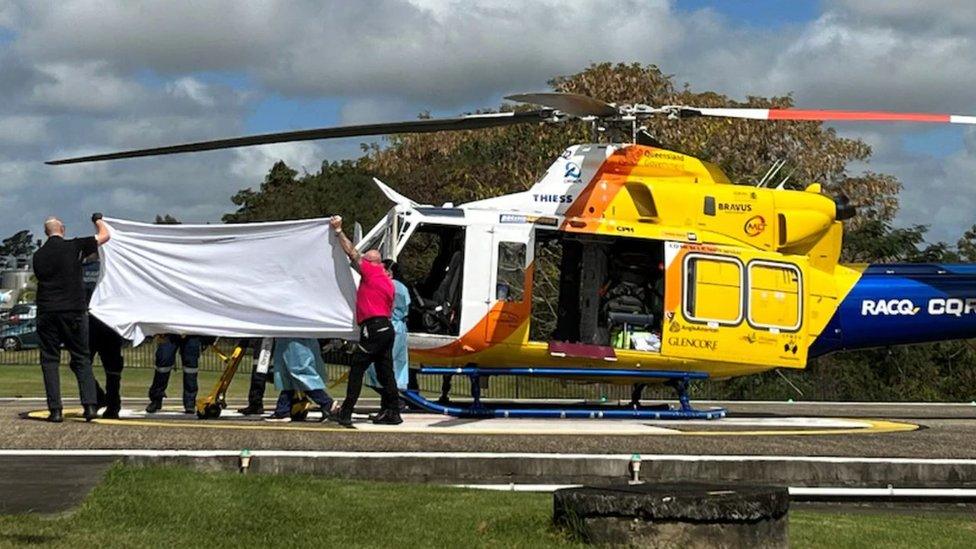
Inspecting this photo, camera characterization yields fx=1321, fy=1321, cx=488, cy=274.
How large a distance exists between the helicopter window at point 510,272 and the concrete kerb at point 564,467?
15.3ft

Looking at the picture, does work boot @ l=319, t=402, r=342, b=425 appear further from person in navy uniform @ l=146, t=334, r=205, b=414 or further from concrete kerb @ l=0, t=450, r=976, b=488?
concrete kerb @ l=0, t=450, r=976, b=488

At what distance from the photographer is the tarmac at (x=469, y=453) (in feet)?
35.5

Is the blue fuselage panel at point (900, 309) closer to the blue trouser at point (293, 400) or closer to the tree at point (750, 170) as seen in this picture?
the blue trouser at point (293, 400)

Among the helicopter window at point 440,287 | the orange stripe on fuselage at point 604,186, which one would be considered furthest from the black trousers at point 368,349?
the orange stripe on fuselage at point 604,186

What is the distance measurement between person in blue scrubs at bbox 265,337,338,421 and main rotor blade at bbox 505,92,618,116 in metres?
3.70

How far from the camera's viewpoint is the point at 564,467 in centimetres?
1148

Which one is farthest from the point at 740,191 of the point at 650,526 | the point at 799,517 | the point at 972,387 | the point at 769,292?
the point at 972,387

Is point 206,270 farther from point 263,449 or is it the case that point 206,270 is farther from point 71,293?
point 263,449

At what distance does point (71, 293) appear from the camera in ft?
43.7

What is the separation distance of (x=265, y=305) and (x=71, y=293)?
2.38 metres

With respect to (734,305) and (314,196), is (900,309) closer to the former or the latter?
(734,305)

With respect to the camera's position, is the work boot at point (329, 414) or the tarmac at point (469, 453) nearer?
the tarmac at point (469, 453)

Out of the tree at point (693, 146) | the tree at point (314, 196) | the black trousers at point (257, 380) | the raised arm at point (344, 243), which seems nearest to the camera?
the raised arm at point (344, 243)

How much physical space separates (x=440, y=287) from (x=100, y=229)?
4.23m
